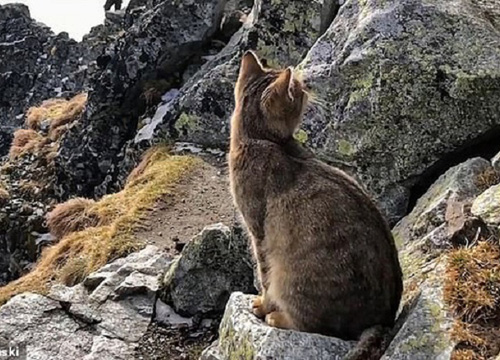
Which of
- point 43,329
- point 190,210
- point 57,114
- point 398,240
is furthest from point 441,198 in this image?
point 57,114

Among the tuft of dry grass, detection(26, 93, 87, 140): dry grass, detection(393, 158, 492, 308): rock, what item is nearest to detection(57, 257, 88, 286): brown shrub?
detection(393, 158, 492, 308): rock

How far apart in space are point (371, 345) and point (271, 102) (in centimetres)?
255

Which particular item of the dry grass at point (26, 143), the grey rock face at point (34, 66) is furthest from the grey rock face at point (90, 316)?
the grey rock face at point (34, 66)

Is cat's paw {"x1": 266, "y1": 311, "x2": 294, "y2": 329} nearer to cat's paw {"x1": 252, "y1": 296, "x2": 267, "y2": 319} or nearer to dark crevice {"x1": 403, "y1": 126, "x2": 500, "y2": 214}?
cat's paw {"x1": 252, "y1": 296, "x2": 267, "y2": 319}

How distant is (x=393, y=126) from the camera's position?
905 cm

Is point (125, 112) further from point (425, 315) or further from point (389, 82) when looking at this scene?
point (425, 315)

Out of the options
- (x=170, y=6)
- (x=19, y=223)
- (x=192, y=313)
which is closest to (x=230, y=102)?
(x=170, y=6)

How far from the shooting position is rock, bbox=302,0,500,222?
346 inches

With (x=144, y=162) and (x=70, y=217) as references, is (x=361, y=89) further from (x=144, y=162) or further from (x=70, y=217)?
(x=70, y=217)

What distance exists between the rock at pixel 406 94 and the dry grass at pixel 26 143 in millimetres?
19892

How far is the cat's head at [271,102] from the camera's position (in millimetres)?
6742

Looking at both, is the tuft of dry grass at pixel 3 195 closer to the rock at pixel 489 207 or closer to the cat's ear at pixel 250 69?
the cat's ear at pixel 250 69

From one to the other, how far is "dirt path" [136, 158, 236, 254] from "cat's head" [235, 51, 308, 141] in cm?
553

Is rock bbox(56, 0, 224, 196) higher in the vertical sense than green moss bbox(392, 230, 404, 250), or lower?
higher
